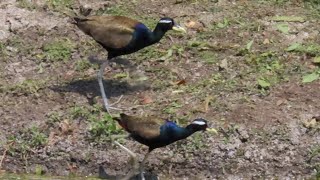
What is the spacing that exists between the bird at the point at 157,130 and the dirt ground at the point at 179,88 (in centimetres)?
48

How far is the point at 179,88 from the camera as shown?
1014 centimetres

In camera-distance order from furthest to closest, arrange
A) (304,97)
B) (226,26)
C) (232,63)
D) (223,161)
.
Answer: (226,26)
(232,63)
(304,97)
(223,161)

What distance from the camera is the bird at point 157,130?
8617 millimetres

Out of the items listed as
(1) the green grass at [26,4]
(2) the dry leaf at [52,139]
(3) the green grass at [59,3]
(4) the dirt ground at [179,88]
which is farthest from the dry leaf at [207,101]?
(1) the green grass at [26,4]

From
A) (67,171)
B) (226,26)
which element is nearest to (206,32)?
(226,26)

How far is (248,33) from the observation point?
11.1 m

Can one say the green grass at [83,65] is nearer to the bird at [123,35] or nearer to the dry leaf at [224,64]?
the bird at [123,35]

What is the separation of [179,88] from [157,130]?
5.12ft

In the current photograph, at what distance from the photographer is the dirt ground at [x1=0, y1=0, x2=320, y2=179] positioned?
30.1ft

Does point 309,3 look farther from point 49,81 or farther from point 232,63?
point 49,81

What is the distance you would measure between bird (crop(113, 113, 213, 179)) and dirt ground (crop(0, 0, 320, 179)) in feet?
1.56

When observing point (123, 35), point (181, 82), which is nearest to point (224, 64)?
point (181, 82)

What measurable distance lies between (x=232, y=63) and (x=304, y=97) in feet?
3.50

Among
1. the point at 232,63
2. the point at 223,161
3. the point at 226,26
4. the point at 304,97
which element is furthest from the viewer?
the point at 226,26
